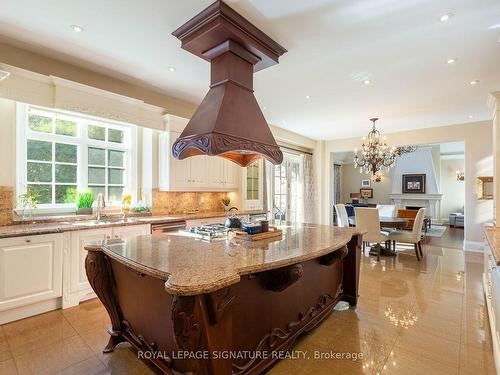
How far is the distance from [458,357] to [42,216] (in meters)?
4.47

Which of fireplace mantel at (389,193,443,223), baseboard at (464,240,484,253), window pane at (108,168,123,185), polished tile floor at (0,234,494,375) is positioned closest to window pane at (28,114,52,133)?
window pane at (108,168,123,185)

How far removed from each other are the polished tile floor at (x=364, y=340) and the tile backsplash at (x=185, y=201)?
1723 mm

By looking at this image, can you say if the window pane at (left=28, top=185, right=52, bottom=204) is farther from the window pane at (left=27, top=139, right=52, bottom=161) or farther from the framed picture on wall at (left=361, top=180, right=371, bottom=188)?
the framed picture on wall at (left=361, top=180, right=371, bottom=188)

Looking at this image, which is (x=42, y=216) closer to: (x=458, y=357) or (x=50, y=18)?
(x=50, y=18)

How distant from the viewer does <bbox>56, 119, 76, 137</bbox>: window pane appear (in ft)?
11.5

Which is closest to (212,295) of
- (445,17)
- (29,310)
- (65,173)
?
(29,310)

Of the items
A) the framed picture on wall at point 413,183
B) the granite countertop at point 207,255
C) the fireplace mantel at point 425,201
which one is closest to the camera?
the granite countertop at point 207,255

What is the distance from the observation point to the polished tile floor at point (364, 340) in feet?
6.39

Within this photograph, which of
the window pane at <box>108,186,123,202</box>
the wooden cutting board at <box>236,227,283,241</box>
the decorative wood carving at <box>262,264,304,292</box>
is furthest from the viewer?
the window pane at <box>108,186,123,202</box>

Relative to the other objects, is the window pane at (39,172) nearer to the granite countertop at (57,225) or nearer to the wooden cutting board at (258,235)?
the granite countertop at (57,225)

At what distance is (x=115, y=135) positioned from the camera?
4098 mm

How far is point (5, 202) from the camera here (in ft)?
9.62

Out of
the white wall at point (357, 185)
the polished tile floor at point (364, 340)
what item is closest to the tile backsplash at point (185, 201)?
the polished tile floor at point (364, 340)

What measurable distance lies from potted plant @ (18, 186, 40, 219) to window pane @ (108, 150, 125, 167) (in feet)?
3.58
